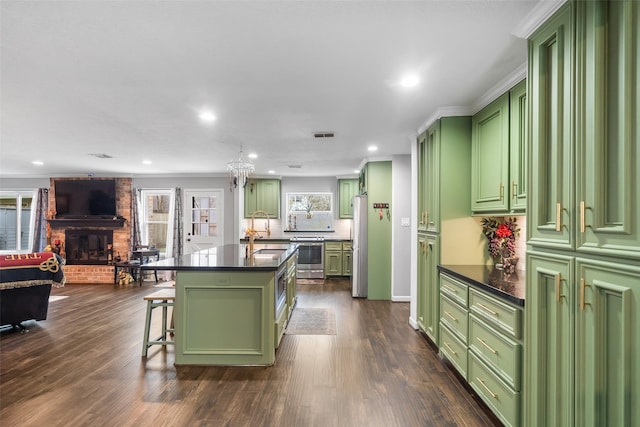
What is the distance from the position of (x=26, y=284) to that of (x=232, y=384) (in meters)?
3.09

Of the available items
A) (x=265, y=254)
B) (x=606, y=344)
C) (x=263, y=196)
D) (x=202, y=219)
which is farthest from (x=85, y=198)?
(x=606, y=344)

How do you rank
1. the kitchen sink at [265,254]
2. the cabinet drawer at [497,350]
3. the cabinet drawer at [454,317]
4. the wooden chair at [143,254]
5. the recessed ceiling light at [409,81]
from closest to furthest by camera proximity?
1. the cabinet drawer at [497,350]
2. the recessed ceiling light at [409,81]
3. the cabinet drawer at [454,317]
4. the kitchen sink at [265,254]
5. the wooden chair at [143,254]

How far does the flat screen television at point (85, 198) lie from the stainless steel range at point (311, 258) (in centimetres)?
433

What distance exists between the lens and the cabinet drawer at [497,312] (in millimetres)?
1875

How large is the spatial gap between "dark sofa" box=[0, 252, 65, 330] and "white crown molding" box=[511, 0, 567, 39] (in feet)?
17.0

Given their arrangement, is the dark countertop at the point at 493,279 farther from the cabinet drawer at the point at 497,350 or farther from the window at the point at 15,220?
the window at the point at 15,220

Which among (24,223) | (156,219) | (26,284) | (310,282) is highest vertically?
(156,219)

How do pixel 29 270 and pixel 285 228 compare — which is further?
pixel 285 228

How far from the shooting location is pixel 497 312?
208 centimetres

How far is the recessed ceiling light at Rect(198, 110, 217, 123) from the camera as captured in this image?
325cm

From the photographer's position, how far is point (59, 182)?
727cm

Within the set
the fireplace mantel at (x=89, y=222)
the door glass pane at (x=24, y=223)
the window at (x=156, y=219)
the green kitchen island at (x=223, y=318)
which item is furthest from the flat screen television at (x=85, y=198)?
the green kitchen island at (x=223, y=318)

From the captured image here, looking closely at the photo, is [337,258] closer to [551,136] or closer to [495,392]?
[495,392]

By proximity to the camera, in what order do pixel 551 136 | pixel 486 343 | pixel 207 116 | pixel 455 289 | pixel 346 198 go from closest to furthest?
pixel 551 136, pixel 486 343, pixel 455 289, pixel 207 116, pixel 346 198
